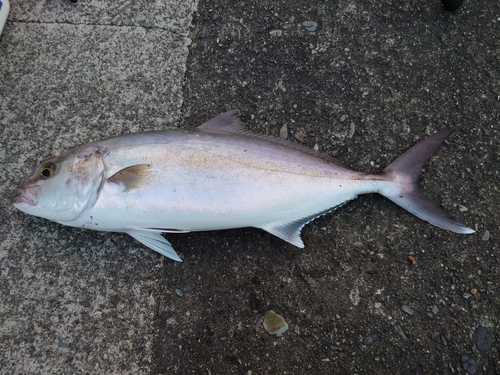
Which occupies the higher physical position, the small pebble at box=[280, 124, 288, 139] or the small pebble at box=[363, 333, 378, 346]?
the small pebble at box=[280, 124, 288, 139]

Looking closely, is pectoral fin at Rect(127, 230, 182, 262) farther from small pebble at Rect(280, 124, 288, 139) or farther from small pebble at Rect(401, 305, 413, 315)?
small pebble at Rect(401, 305, 413, 315)

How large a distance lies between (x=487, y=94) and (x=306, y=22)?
1.31m

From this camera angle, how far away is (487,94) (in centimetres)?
241

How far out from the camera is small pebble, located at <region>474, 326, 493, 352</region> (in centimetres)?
212

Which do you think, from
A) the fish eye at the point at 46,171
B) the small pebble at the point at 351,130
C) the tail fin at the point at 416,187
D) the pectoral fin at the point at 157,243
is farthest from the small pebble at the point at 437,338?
the fish eye at the point at 46,171

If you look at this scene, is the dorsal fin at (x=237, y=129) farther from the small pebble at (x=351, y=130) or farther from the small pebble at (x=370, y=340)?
the small pebble at (x=370, y=340)

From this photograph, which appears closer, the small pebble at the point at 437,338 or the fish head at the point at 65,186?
the fish head at the point at 65,186

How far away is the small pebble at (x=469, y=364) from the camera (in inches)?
82.6

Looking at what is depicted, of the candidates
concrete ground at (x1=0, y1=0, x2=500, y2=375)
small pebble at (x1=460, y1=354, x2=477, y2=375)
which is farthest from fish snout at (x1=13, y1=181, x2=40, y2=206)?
small pebble at (x1=460, y1=354, x2=477, y2=375)

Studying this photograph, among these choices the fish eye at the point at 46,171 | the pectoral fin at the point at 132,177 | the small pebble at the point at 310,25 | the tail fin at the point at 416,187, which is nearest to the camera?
A: the pectoral fin at the point at 132,177

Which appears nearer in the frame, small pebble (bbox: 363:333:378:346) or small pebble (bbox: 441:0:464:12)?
small pebble (bbox: 363:333:378:346)

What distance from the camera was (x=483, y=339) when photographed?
7.01 ft

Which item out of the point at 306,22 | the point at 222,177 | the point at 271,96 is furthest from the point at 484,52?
the point at 222,177

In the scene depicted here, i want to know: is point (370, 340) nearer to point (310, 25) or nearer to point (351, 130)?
point (351, 130)
